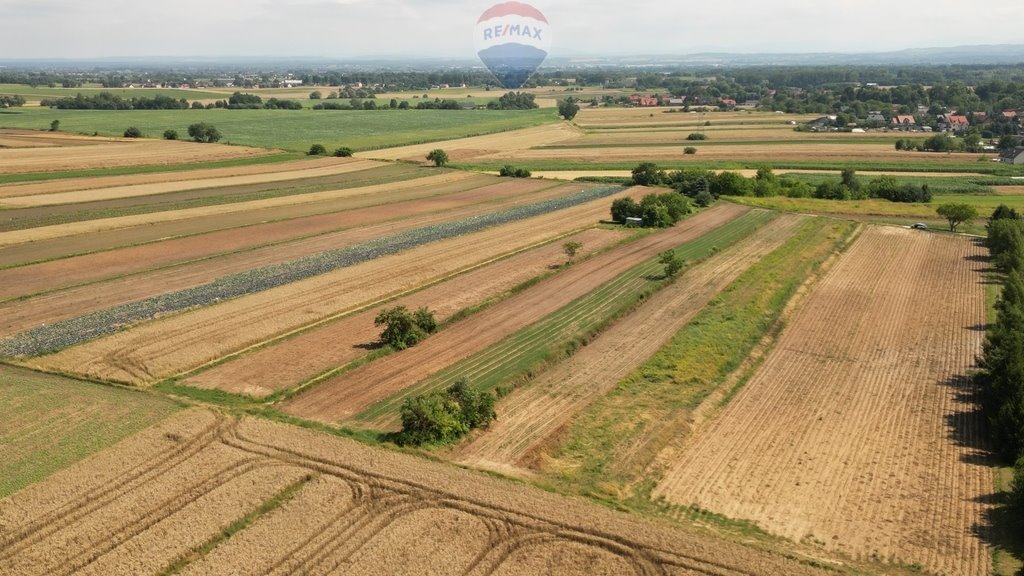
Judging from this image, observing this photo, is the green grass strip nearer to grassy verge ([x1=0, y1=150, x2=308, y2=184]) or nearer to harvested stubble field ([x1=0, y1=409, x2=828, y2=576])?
harvested stubble field ([x1=0, y1=409, x2=828, y2=576])

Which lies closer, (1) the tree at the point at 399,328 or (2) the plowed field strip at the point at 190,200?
(1) the tree at the point at 399,328

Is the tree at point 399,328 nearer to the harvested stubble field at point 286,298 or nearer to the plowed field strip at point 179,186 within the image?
the harvested stubble field at point 286,298

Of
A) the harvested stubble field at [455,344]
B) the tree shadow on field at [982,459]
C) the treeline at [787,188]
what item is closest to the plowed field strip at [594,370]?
the harvested stubble field at [455,344]

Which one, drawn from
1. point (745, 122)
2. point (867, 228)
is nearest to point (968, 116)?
point (745, 122)

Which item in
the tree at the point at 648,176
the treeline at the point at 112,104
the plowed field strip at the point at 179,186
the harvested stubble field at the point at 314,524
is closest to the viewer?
the harvested stubble field at the point at 314,524

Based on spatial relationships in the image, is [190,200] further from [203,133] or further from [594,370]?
[594,370]

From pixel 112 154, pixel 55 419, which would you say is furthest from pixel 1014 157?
pixel 112 154

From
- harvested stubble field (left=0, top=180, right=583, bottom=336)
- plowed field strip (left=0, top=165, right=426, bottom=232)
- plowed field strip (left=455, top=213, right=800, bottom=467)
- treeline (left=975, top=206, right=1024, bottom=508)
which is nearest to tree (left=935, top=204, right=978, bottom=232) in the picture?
plowed field strip (left=455, top=213, right=800, bottom=467)
